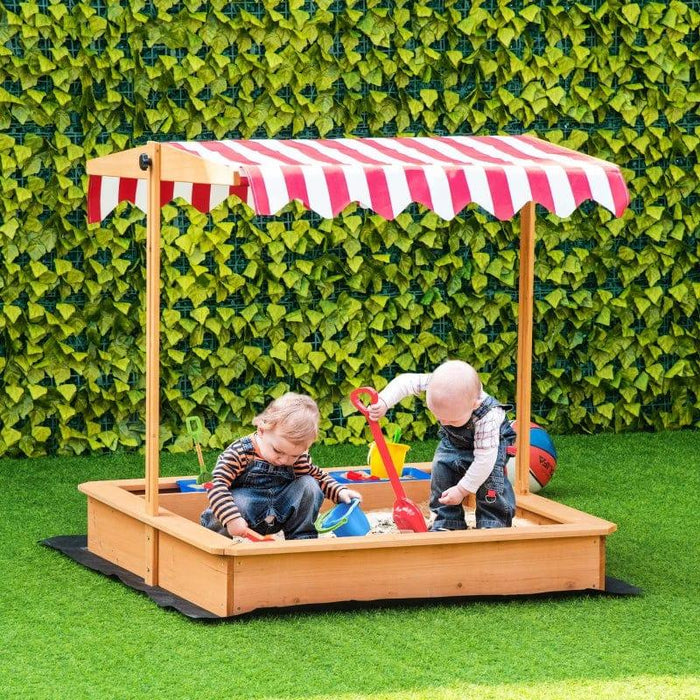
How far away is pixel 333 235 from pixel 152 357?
2456 millimetres

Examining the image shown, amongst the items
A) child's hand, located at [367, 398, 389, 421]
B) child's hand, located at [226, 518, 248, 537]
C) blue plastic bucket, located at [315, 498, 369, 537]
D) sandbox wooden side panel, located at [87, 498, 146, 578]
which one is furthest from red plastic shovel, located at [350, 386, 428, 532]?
sandbox wooden side panel, located at [87, 498, 146, 578]

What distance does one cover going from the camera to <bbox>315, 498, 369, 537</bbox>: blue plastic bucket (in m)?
4.53

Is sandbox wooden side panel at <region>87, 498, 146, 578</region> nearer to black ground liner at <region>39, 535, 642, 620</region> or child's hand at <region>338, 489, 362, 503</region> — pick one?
black ground liner at <region>39, 535, 642, 620</region>

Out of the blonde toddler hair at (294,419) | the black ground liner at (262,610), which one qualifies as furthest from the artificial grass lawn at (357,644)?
the blonde toddler hair at (294,419)

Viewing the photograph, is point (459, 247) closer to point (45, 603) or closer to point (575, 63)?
point (575, 63)

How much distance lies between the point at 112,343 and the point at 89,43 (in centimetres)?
138

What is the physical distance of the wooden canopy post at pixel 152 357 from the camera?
4.34m

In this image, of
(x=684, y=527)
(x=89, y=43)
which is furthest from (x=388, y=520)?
(x=89, y=43)

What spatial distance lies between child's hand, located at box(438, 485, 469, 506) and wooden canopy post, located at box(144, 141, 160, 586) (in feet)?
3.14

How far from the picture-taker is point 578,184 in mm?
4316

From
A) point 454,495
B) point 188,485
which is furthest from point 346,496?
point 188,485

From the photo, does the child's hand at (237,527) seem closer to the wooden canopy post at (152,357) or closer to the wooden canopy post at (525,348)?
the wooden canopy post at (152,357)

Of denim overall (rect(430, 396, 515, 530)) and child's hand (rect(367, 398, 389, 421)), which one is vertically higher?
child's hand (rect(367, 398, 389, 421))

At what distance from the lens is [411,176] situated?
13.5ft
